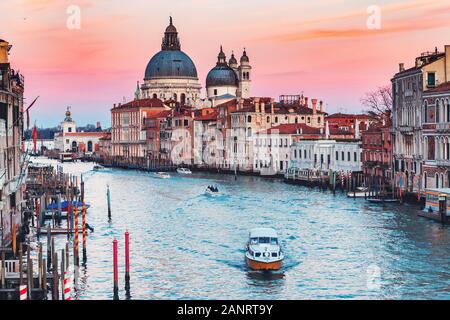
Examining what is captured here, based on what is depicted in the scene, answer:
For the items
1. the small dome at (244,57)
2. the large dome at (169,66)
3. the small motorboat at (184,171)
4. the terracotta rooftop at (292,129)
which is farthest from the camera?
the large dome at (169,66)

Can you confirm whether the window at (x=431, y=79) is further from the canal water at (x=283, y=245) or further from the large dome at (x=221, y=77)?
the large dome at (x=221, y=77)

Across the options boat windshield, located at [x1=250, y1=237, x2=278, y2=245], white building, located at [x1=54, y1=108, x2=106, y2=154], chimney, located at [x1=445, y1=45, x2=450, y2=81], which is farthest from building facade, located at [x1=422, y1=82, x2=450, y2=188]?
white building, located at [x1=54, y1=108, x2=106, y2=154]

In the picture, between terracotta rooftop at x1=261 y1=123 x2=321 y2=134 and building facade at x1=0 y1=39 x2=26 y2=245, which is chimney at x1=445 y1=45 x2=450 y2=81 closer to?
building facade at x1=0 y1=39 x2=26 y2=245

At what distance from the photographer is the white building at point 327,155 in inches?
1419

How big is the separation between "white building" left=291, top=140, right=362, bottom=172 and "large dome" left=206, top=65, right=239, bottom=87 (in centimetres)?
2833

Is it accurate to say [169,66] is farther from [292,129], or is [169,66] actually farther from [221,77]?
[292,129]

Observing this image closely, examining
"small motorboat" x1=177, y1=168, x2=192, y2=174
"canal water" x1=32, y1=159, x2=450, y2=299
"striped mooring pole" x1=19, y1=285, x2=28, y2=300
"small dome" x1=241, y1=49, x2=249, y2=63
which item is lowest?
"canal water" x1=32, y1=159, x2=450, y2=299

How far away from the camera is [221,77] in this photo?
70.7 meters

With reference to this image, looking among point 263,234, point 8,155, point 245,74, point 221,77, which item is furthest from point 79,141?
point 263,234

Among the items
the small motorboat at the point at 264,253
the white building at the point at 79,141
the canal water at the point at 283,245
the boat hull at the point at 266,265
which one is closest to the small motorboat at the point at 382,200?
the canal water at the point at 283,245

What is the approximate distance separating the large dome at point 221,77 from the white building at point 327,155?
28327mm

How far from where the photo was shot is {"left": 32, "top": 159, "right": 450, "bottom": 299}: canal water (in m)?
13.3

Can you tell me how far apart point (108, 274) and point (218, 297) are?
249cm
